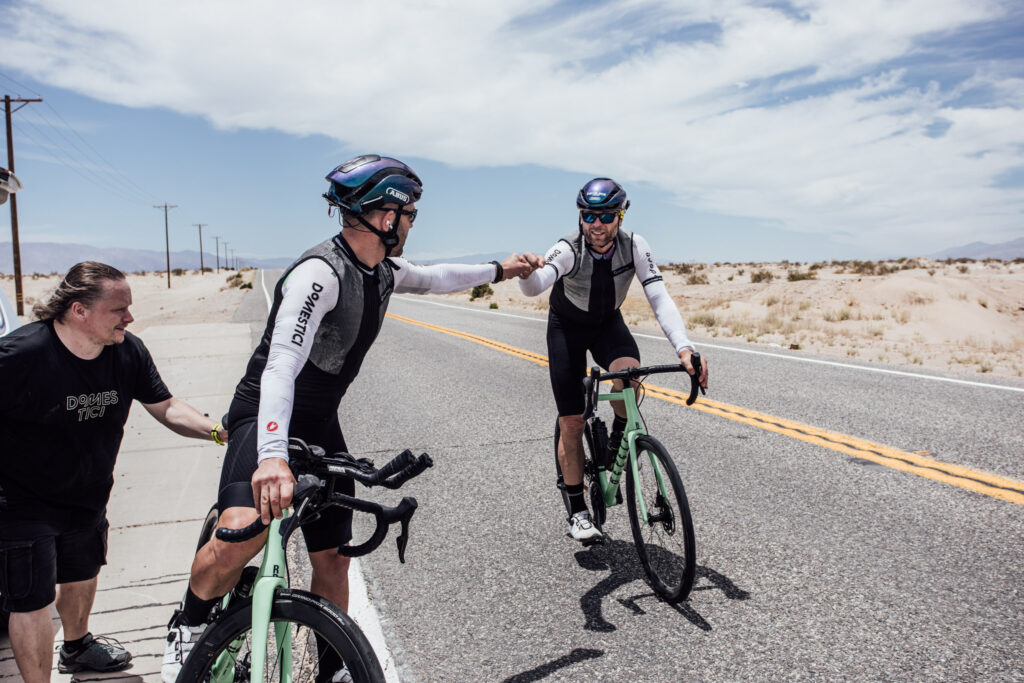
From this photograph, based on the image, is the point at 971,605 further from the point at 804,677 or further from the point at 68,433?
the point at 68,433

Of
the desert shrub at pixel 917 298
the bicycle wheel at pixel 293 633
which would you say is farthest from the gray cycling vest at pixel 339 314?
the desert shrub at pixel 917 298

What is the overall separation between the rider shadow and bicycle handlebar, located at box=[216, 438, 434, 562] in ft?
5.80

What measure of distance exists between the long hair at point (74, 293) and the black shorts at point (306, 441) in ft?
2.74

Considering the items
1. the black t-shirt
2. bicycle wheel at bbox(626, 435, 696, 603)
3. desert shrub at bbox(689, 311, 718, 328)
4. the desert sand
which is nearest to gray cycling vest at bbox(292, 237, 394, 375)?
the black t-shirt

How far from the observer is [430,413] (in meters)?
8.53

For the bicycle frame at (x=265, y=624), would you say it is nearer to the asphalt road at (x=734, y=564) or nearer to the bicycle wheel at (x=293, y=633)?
the bicycle wheel at (x=293, y=633)

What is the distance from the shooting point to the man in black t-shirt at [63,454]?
286cm

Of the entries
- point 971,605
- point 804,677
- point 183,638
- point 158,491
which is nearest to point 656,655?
point 804,677

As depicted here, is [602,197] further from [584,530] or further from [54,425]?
[54,425]

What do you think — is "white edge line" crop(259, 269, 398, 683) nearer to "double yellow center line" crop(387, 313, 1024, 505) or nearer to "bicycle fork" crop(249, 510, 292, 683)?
"bicycle fork" crop(249, 510, 292, 683)

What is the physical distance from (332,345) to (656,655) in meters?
2.04

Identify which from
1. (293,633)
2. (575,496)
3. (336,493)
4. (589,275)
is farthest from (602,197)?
(293,633)

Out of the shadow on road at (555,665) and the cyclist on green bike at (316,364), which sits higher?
the cyclist on green bike at (316,364)

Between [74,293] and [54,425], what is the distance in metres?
0.56
